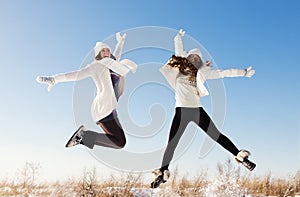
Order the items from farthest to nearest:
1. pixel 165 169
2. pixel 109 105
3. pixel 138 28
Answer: pixel 138 28
pixel 109 105
pixel 165 169

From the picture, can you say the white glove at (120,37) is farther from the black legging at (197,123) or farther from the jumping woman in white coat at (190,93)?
the black legging at (197,123)

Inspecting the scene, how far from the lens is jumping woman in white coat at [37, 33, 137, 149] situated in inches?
229

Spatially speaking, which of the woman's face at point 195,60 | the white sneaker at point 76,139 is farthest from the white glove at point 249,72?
the white sneaker at point 76,139

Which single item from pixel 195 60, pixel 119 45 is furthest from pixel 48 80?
pixel 195 60

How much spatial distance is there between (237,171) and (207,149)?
80 centimetres

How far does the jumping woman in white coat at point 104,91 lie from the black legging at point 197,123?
781 millimetres

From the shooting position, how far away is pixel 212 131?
593 centimetres

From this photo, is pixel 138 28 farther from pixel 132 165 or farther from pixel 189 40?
pixel 132 165

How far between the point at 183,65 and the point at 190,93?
0.49 meters

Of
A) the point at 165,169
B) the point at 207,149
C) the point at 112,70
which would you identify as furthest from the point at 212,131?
the point at 112,70

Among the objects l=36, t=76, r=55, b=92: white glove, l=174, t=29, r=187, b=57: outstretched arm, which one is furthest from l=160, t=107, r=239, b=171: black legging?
l=36, t=76, r=55, b=92: white glove

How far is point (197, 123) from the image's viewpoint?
236 inches

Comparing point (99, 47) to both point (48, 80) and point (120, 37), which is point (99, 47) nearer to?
point (120, 37)

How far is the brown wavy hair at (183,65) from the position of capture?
6153 mm
